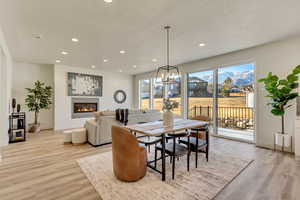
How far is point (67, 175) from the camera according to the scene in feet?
8.14

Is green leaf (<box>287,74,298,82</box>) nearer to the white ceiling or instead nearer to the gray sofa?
the white ceiling

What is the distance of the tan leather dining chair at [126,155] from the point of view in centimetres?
214

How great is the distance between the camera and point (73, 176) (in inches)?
96.6

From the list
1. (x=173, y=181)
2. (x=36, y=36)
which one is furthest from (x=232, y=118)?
(x=36, y=36)

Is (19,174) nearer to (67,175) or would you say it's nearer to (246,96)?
(67,175)

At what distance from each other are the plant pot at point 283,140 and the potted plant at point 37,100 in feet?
24.7

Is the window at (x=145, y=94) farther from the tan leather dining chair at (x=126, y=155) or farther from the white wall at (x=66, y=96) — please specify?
the tan leather dining chair at (x=126, y=155)

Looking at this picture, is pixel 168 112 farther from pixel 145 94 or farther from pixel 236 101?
pixel 145 94

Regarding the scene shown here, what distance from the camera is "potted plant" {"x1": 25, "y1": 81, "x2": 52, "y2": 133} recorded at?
18.1 feet

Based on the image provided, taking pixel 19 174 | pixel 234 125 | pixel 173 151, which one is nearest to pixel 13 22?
pixel 19 174

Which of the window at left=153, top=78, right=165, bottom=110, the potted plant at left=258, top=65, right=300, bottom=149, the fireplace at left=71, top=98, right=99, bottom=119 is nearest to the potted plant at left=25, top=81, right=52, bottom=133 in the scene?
the fireplace at left=71, top=98, right=99, bottom=119

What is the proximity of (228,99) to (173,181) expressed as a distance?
3.69m

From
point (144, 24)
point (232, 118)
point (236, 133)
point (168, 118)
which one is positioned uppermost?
point (144, 24)

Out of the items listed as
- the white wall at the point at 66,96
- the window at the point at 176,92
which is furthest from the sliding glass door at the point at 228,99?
the white wall at the point at 66,96
